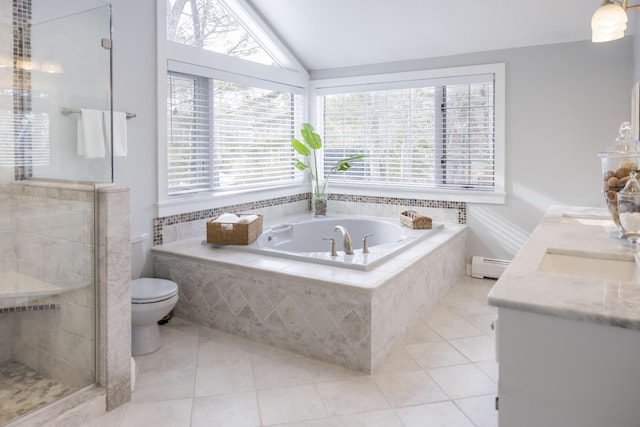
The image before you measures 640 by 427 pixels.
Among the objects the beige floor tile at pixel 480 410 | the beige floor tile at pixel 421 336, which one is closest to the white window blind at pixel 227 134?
the beige floor tile at pixel 421 336

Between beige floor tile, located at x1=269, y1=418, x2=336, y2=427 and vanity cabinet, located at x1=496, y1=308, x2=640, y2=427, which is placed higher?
vanity cabinet, located at x1=496, y1=308, x2=640, y2=427

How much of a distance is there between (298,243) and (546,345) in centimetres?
338

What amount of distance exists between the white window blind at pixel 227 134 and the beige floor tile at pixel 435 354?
222 cm

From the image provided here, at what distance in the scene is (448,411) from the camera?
2221 mm

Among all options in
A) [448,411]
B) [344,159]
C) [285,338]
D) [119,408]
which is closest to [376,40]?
[344,159]

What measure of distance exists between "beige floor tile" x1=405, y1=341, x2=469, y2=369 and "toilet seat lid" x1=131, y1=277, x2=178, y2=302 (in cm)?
155

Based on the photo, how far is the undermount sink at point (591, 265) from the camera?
168 cm

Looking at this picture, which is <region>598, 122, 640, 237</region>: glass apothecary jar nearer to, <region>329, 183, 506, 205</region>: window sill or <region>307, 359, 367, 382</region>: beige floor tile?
<region>307, 359, 367, 382</region>: beige floor tile

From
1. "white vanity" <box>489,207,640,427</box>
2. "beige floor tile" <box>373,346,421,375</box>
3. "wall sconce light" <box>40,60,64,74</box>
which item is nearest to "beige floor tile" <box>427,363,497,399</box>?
"beige floor tile" <box>373,346,421,375</box>

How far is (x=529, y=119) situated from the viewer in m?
4.16

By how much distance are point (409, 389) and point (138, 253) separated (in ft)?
7.06

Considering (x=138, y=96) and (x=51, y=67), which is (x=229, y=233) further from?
(x=51, y=67)

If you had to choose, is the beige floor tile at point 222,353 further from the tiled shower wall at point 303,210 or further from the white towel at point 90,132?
the white towel at point 90,132

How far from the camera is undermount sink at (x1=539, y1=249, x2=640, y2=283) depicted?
1681mm
